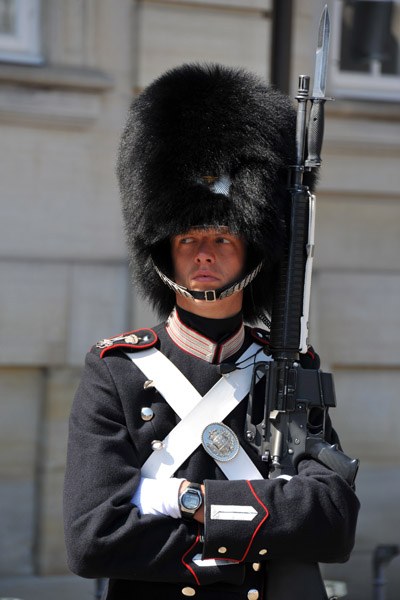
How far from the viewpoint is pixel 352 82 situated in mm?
5508

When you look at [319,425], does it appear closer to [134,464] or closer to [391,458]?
[134,464]

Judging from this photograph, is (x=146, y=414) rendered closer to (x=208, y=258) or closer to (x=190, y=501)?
(x=190, y=501)

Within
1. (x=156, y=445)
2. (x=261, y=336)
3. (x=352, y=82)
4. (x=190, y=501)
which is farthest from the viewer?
(x=352, y=82)

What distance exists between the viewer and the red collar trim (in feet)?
8.48

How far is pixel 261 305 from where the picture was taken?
2885mm

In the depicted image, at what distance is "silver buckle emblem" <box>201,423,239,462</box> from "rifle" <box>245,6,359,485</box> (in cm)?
6

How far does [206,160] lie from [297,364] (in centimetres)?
62

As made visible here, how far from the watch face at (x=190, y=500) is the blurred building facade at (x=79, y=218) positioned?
103 inches

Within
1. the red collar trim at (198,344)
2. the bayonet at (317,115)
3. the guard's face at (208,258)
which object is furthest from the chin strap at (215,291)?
the bayonet at (317,115)

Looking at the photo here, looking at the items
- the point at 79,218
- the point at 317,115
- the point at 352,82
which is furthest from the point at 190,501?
the point at 352,82

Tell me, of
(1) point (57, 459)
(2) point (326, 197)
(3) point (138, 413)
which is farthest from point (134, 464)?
(2) point (326, 197)

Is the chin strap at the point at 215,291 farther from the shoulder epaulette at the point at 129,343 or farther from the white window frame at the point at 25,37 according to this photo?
the white window frame at the point at 25,37

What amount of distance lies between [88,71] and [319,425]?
2965 mm

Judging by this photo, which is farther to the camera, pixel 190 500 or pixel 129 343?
pixel 129 343
